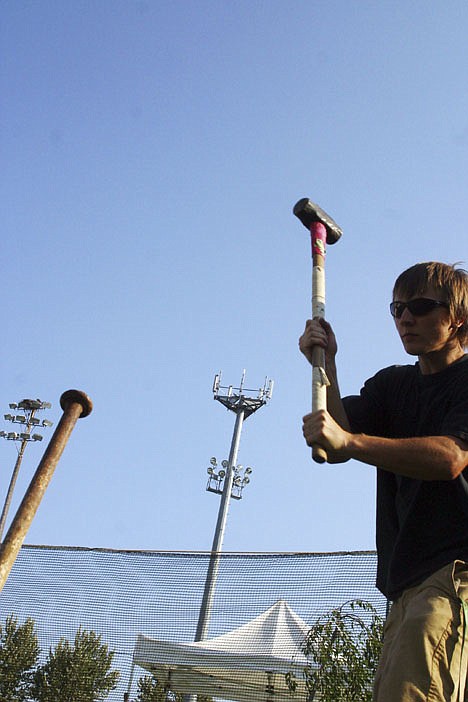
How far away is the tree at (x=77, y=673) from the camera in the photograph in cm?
506

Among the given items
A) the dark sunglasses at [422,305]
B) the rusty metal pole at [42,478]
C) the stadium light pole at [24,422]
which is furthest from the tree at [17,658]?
the stadium light pole at [24,422]

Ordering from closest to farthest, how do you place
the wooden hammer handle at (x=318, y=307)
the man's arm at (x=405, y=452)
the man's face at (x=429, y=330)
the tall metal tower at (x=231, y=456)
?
the man's arm at (x=405, y=452) → the wooden hammer handle at (x=318, y=307) → the man's face at (x=429, y=330) → the tall metal tower at (x=231, y=456)

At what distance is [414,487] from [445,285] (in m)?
0.69

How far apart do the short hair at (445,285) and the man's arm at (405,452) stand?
56cm

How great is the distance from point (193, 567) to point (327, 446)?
4071 millimetres

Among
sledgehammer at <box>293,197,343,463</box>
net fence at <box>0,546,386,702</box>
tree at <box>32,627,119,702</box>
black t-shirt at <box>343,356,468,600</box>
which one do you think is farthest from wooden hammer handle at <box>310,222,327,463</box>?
tree at <box>32,627,119,702</box>

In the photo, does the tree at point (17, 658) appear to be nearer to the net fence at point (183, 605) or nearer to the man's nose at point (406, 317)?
the net fence at point (183, 605)

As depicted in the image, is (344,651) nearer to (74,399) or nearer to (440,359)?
(74,399)

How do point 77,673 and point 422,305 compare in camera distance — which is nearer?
point 422,305

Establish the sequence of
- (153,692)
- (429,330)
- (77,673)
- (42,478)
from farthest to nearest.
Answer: (153,692) → (77,673) → (42,478) → (429,330)

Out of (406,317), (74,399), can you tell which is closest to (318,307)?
(406,317)

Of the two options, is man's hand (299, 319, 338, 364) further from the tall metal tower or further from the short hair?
the tall metal tower

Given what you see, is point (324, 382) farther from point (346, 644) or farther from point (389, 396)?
point (346, 644)

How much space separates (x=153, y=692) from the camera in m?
5.62
